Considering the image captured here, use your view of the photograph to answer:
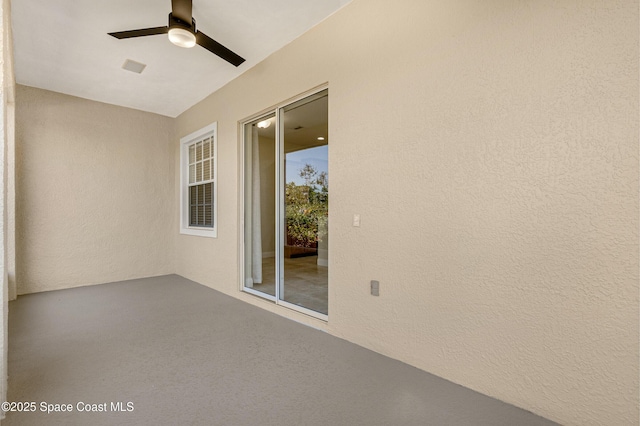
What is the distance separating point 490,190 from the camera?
1874mm

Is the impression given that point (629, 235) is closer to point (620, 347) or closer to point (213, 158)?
point (620, 347)

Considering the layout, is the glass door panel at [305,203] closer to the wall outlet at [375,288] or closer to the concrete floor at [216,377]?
the concrete floor at [216,377]

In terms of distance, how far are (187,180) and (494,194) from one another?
5.14 meters

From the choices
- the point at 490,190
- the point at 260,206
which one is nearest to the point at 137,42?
the point at 260,206

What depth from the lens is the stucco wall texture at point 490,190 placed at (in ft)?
4.92

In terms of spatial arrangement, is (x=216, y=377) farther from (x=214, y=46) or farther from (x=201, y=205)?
(x=201, y=205)

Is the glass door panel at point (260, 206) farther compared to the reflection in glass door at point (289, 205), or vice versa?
the glass door panel at point (260, 206)

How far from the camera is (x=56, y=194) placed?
178 inches

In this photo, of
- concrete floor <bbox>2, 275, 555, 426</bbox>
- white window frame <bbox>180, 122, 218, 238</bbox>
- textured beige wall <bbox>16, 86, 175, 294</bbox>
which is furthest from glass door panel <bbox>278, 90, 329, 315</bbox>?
textured beige wall <bbox>16, 86, 175, 294</bbox>

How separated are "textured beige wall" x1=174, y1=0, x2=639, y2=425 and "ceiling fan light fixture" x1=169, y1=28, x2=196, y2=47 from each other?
122 cm

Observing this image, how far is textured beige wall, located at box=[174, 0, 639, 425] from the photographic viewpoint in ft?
4.92

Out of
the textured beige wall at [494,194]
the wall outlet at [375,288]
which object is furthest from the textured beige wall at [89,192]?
the wall outlet at [375,288]

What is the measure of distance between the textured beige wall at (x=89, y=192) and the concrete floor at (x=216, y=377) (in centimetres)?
147

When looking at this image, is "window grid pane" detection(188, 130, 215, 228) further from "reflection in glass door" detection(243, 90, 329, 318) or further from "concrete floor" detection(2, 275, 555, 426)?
"concrete floor" detection(2, 275, 555, 426)
